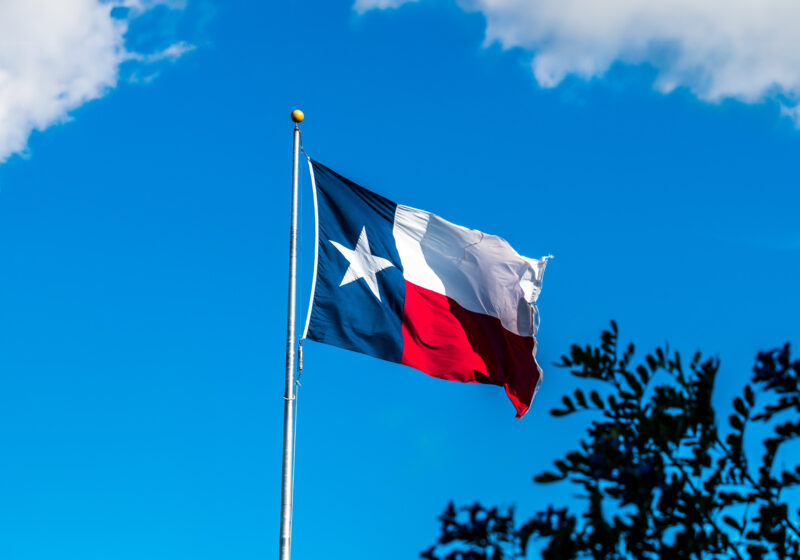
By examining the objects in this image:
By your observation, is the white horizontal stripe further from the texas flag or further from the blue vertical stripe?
the blue vertical stripe

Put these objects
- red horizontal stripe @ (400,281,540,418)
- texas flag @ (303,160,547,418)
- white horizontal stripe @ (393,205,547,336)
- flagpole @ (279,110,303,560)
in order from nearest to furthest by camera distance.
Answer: flagpole @ (279,110,303,560) → texas flag @ (303,160,547,418) → red horizontal stripe @ (400,281,540,418) → white horizontal stripe @ (393,205,547,336)

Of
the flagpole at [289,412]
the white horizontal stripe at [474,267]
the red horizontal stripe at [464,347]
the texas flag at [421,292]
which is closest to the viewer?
the flagpole at [289,412]

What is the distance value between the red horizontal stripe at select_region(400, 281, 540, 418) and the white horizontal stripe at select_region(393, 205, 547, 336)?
20 cm

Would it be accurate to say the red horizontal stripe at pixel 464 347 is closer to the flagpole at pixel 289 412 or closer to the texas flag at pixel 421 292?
the texas flag at pixel 421 292

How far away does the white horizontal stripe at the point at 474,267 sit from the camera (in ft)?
46.9

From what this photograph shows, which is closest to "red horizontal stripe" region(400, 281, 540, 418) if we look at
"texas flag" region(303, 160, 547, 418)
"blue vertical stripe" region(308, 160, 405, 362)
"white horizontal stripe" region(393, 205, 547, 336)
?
"texas flag" region(303, 160, 547, 418)

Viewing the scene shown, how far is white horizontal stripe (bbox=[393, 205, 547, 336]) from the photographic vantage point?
46.9 feet

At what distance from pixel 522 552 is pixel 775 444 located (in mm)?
1483

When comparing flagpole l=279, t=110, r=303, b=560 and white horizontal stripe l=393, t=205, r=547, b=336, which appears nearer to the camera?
flagpole l=279, t=110, r=303, b=560

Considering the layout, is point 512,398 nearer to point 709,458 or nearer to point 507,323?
point 507,323

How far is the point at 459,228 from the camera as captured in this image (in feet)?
48.3

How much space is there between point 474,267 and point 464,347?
4.88 ft

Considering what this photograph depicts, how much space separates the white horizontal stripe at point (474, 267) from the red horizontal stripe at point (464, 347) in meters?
0.20

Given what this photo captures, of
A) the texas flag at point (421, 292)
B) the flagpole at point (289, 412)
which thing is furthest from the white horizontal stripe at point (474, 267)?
the flagpole at point (289, 412)
